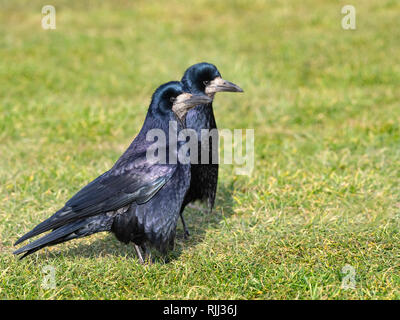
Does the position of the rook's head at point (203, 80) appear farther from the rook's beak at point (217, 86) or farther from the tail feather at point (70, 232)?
the tail feather at point (70, 232)

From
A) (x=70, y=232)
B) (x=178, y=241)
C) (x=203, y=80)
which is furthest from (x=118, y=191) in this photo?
(x=203, y=80)

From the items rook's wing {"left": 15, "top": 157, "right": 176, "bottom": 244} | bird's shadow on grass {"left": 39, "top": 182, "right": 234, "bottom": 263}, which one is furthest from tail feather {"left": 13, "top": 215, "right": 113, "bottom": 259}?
bird's shadow on grass {"left": 39, "top": 182, "right": 234, "bottom": 263}

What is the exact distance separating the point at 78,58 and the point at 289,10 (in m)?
5.36

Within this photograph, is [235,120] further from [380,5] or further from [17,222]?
[380,5]

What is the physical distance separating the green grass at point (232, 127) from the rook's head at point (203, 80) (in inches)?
44.4

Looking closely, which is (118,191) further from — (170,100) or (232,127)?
(232,127)

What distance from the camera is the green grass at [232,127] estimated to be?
4051mm

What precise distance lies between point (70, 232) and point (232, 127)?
165 inches

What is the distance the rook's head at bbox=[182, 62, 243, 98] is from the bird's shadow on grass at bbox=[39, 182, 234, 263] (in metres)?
1.09

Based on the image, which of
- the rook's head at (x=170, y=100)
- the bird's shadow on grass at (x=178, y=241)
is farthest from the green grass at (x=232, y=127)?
the rook's head at (x=170, y=100)

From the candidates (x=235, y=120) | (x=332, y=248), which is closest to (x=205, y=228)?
(x=332, y=248)

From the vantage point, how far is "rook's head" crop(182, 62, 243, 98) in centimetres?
493

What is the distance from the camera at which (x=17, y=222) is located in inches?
199

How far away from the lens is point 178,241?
4.80m
